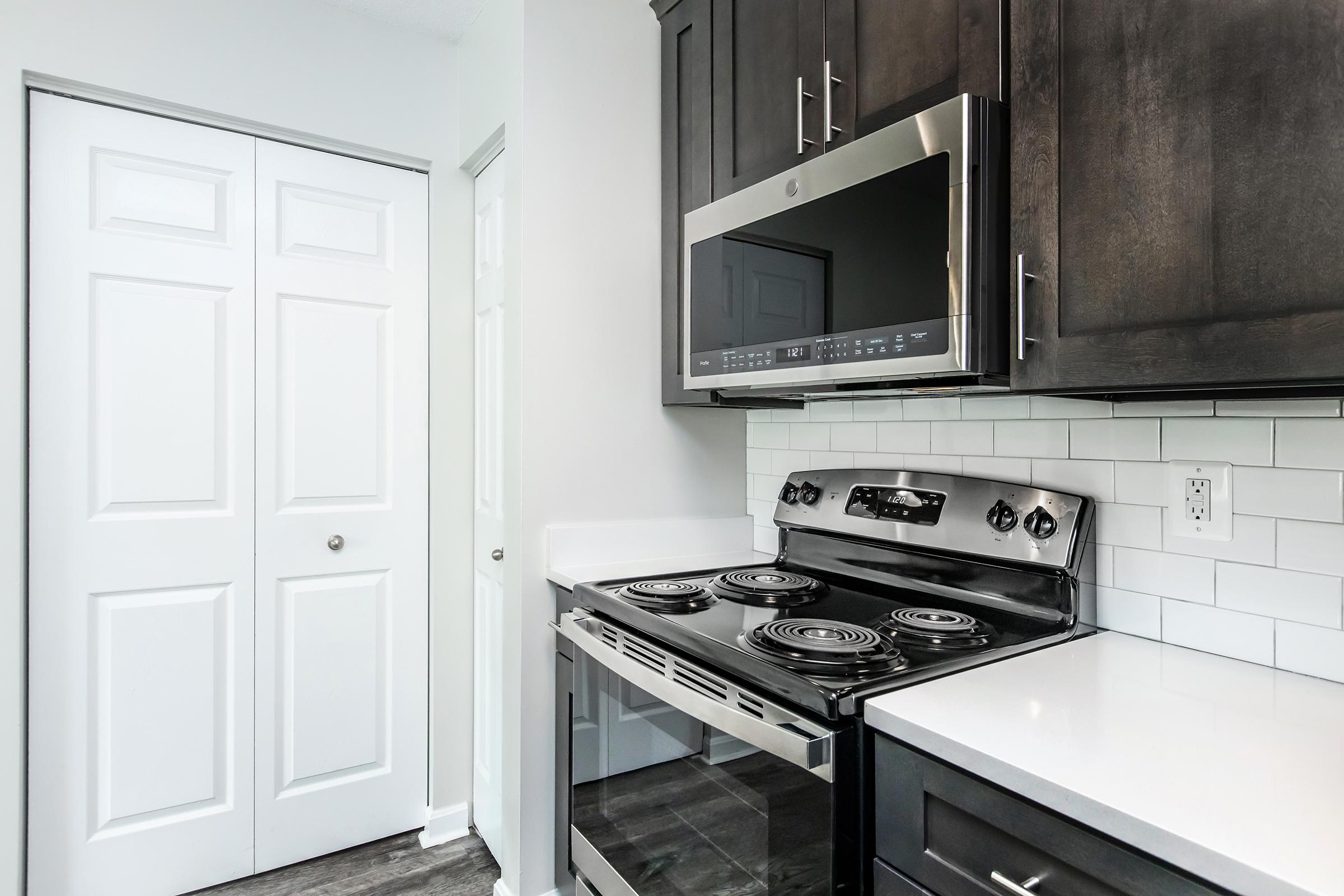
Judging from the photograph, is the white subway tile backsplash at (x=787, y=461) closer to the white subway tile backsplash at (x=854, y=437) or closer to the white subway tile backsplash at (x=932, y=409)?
the white subway tile backsplash at (x=854, y=437)

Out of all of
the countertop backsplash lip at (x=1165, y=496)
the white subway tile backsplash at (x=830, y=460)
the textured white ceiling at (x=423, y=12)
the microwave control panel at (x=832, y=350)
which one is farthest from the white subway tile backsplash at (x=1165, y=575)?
the textured white ceiling at (x=423, y=12)

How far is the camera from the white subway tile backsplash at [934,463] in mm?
1539

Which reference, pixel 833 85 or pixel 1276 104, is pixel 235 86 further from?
pixel 1276 104

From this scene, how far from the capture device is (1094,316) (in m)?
0.99

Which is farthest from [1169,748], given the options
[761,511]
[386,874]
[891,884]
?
[386,874]

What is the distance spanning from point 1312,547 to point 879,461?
81cm

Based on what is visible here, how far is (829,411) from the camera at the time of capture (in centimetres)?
185

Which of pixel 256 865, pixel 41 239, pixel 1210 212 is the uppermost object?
pixel 41 239

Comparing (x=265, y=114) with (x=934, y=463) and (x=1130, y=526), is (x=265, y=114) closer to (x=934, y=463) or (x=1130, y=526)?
(x=934, y=463)

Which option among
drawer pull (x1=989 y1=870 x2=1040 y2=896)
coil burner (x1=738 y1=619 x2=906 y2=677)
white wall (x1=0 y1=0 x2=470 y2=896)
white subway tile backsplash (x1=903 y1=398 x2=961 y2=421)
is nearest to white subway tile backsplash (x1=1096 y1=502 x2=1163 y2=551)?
white subway tile backsplash (x1=903 y1=398 x2=961 y2=421)

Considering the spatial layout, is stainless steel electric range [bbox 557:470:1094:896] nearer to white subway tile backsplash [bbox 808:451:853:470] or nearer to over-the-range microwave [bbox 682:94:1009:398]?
white subway tile backsplash [bbox 808:451:853:470]

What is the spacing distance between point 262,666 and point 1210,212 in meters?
2.32

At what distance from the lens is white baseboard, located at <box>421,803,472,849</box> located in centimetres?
220

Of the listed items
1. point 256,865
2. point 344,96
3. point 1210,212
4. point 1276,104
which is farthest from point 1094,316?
point 256,865
